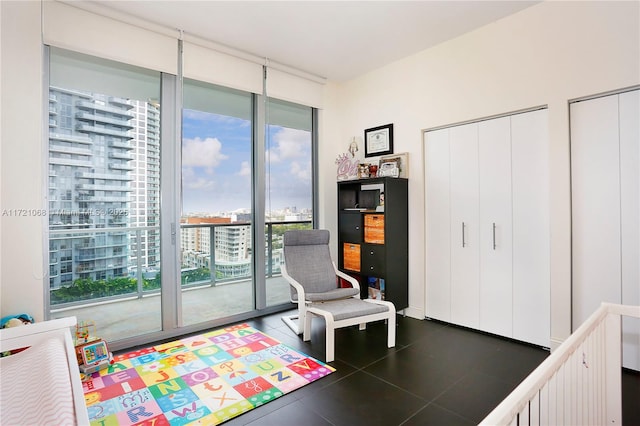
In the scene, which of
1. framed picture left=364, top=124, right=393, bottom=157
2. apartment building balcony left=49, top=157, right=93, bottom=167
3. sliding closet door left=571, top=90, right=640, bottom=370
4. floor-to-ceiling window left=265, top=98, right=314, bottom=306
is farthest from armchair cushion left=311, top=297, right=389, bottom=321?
apartment building balcony left=49, top=157, right=93, bottom=167

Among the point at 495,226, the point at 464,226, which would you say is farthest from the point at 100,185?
the point at 495,226

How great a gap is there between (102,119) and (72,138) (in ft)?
0.96

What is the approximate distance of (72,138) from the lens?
2.83 metres

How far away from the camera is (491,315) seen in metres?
3.20

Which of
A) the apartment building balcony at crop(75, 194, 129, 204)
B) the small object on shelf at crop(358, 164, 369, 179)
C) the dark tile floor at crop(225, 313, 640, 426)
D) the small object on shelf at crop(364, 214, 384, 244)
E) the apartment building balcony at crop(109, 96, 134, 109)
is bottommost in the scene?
the dark tile floor at crop(225, 313, 640, 426)

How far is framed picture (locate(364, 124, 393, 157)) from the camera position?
13.0 feet

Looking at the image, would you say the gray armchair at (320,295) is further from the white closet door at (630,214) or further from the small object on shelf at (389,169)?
the white closet door at (630,214)

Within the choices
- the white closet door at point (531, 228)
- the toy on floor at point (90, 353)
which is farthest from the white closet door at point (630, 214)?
the toy on floor at point (90, 353)

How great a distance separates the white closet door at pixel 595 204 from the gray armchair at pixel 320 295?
4.99 feet

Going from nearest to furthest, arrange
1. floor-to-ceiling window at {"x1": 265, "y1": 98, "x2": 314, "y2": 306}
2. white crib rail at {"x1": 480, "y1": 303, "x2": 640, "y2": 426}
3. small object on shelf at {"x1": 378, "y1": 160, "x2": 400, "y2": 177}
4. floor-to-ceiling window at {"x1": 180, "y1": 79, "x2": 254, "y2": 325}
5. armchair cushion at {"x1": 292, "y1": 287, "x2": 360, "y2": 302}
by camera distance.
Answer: white crib rail at {"x1": 480, "y1": 303, "x2": 640, "y2": 426} → armchair cushion at {"x1": 292, "y1": 287, "x2": 360, "y2": 302} → floor-to-ceiling window at {"x1": 180, "y1": 79, "x2": 254, "y2": 325} → small object on shelf at {"x1": 378, "y1": 160, "x2": 400, "y2": 177} → floor-to-ceiling window at {"x1": 265, "y1": 98, "x2": 314, "y2": 306}

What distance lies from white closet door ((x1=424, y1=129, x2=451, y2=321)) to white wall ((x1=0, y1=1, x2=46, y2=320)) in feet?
11.5

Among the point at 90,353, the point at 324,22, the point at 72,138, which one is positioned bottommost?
the point at 90,353

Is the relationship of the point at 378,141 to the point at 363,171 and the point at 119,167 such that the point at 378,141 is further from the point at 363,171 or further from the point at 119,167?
the point at 119,167

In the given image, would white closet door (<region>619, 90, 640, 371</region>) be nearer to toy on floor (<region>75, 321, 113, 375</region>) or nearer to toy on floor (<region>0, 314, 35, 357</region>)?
toy on floor (<region>75, 321, 113, 375</region>)
